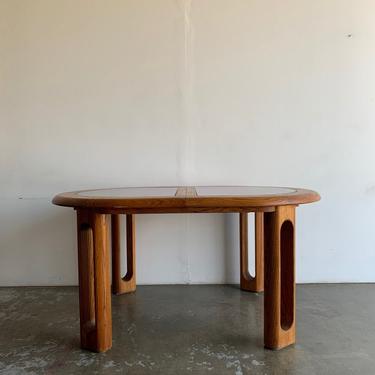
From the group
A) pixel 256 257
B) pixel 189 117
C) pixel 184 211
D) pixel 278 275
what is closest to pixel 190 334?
pixel 278 275

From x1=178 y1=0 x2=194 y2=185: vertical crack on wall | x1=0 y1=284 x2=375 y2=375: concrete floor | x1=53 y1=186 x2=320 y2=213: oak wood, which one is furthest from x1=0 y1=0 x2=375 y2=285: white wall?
x1=53 y1=186 x2=320 y2=213: oak wood

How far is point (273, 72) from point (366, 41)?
64 centimetres

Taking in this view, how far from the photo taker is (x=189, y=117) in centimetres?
268

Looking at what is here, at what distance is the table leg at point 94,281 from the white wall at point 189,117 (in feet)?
3.21

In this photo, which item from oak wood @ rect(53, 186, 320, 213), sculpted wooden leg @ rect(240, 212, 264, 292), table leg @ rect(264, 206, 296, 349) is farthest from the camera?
sculpted wooden leg @ rect(240, 212, 264, 292)

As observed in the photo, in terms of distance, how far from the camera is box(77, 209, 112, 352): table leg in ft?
5.58

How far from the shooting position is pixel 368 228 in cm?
271

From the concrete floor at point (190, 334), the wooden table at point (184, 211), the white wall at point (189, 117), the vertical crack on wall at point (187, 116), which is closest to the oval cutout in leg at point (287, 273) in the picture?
the wooden table at point (184, 211)

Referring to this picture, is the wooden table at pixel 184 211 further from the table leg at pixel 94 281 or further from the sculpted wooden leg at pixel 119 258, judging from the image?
the sculpted wooden leg at pixel 119 258

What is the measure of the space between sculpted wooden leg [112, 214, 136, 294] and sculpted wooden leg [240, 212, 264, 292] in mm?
696

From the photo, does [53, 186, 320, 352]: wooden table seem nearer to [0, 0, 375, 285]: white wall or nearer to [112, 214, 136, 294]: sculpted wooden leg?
[112, 214, 136, 294]: sculpted wooden leg

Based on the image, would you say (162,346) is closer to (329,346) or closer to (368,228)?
(329,346)

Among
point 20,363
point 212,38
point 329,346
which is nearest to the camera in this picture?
point 20,363

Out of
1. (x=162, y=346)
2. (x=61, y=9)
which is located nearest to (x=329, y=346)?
(x=162, y=346)
